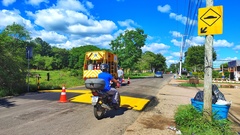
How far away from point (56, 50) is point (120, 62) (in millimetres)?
79739

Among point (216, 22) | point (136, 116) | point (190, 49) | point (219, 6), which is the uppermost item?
point (190, 49)

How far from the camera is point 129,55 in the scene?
149 ft

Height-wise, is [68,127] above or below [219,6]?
below

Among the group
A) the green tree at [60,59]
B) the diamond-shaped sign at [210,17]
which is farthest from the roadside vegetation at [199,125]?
the green tree at [60,59]

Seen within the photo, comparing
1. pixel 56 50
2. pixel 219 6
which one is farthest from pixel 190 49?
pixel 56 50

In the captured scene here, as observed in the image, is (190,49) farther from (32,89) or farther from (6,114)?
(6,114)

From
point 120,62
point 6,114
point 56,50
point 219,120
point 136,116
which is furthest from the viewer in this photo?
point 56,50

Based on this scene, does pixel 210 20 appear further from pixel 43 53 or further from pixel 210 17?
pixel 43 53

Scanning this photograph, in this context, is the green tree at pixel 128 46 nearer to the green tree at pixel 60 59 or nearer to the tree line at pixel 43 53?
the tree line at pixel 43 53

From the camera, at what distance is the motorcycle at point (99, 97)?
654 cm

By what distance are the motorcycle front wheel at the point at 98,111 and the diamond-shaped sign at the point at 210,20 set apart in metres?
3.68

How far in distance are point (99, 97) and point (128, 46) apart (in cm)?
3908

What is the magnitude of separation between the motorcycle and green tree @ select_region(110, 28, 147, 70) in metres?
37.4

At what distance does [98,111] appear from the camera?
6.93 m
